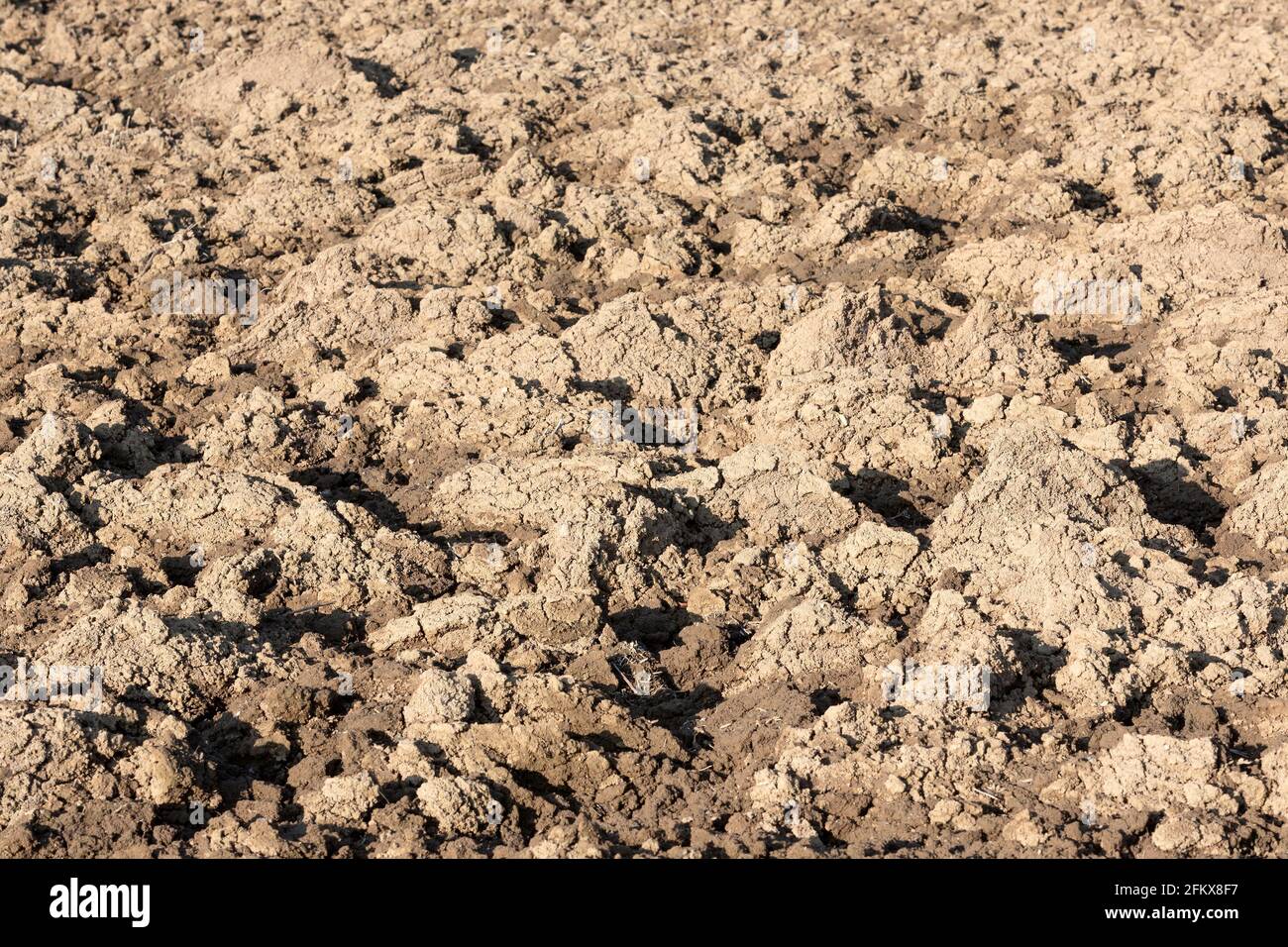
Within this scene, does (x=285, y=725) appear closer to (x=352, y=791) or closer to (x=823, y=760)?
(x=352, y=791)

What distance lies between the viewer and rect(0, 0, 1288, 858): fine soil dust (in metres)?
5.30

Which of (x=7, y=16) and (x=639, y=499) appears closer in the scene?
(x=639, y=499)

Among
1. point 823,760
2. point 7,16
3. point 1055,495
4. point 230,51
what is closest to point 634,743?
point 823,760

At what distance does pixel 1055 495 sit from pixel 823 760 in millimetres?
1650

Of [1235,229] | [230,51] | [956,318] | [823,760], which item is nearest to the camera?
[823,760]

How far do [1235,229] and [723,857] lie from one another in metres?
4.64

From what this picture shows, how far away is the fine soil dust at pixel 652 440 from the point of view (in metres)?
5.30

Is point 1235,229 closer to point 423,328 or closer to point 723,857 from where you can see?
point 423,328

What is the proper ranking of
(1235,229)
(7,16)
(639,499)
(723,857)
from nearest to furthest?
(723,857) → (639,499) → (1235,229) → (7,16)

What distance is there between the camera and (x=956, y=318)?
306 inches

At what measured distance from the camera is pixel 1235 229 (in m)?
8.30

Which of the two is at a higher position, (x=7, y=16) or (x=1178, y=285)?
(x=1178, y=285)

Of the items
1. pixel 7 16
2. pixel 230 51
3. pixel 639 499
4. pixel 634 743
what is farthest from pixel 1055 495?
pixel 7 16

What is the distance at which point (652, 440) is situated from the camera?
719cm
